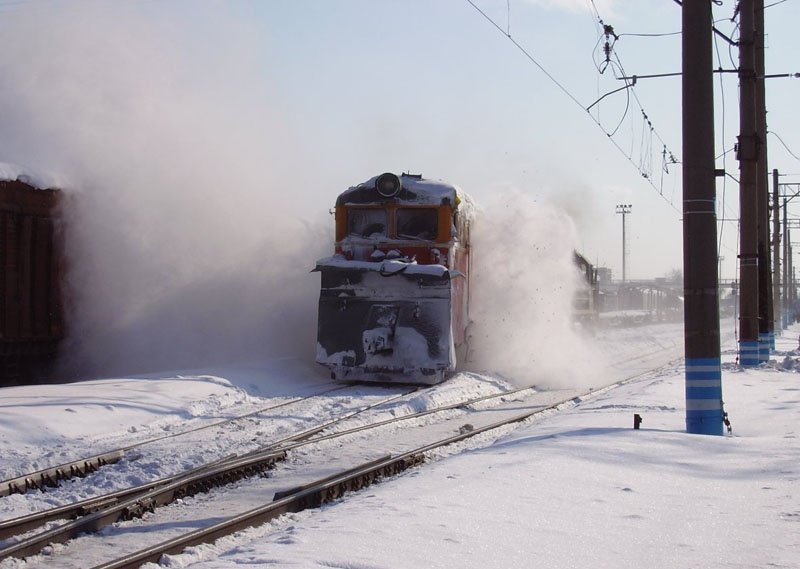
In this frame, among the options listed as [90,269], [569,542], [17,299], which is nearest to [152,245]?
[90,269]

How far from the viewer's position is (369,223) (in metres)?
17.2

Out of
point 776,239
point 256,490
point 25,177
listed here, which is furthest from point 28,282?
point 776,239

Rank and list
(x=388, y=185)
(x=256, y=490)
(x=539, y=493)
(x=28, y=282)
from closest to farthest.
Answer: (x=539, y=493)
(x=256, y=490)
(x=28, y=282)
(x=388, y=185)

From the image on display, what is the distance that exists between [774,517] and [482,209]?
14.6 meters

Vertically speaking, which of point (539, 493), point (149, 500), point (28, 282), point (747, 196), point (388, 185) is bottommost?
point (149, 500)

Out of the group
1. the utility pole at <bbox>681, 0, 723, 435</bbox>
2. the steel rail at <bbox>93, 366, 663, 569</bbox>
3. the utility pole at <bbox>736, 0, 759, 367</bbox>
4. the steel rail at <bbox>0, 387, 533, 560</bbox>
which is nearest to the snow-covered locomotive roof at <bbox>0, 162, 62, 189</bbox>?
the steel rail at <bbox>0, 387, 533, 560</bbox>

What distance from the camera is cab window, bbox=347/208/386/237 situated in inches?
674

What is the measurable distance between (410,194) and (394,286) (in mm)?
1876

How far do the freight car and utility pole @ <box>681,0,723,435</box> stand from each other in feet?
18.9

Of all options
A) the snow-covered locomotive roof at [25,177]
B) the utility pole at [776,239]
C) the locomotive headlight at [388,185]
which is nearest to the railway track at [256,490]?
the locomotive headlight at [388,185]

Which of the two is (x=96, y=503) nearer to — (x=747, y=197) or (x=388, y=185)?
(x=388, y=185)

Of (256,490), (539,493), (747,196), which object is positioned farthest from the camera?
(747,196)

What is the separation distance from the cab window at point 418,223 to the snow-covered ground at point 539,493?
15.3 feet

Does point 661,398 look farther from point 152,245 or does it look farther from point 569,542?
point 152,245
